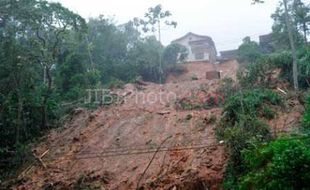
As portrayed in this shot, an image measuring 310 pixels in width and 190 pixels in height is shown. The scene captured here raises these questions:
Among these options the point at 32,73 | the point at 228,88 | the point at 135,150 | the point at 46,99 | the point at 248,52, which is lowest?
the point at 135,150

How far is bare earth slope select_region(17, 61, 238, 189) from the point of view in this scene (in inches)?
515

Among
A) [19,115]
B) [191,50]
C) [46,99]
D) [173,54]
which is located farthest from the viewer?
[191,50]

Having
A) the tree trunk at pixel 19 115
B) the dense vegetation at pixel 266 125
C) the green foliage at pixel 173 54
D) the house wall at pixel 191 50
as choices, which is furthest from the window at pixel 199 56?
the tree trunk at pixel 19 115

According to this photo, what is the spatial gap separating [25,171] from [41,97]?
13.2ft

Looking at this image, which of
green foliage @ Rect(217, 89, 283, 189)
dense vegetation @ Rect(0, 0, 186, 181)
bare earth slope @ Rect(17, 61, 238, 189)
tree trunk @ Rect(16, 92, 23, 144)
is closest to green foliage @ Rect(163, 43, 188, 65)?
dense vegetation @ Rect(0, 0, 186, 181)

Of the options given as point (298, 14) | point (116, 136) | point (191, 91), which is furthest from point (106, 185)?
point (298, 14)

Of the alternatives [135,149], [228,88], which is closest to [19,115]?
[135,149]

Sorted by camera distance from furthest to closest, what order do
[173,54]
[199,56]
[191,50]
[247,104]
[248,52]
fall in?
[191,50]
[199,56]
[173,54]
[248,52]
[247,104]

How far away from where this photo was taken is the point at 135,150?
15.9 meters

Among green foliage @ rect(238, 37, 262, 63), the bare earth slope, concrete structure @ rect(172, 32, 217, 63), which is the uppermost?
concrete structure @ rect(172, 32, 217, 63)

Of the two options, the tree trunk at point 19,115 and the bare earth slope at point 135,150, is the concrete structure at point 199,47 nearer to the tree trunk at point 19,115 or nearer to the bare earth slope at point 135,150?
the bare earth slope at point 135,150

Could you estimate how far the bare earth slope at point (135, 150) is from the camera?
1307cm

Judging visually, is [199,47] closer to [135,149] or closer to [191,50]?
[191,50]

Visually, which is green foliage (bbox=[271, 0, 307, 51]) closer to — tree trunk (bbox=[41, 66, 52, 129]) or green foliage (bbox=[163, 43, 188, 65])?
green foliage (bbox=[163, 43, 188, 65])
